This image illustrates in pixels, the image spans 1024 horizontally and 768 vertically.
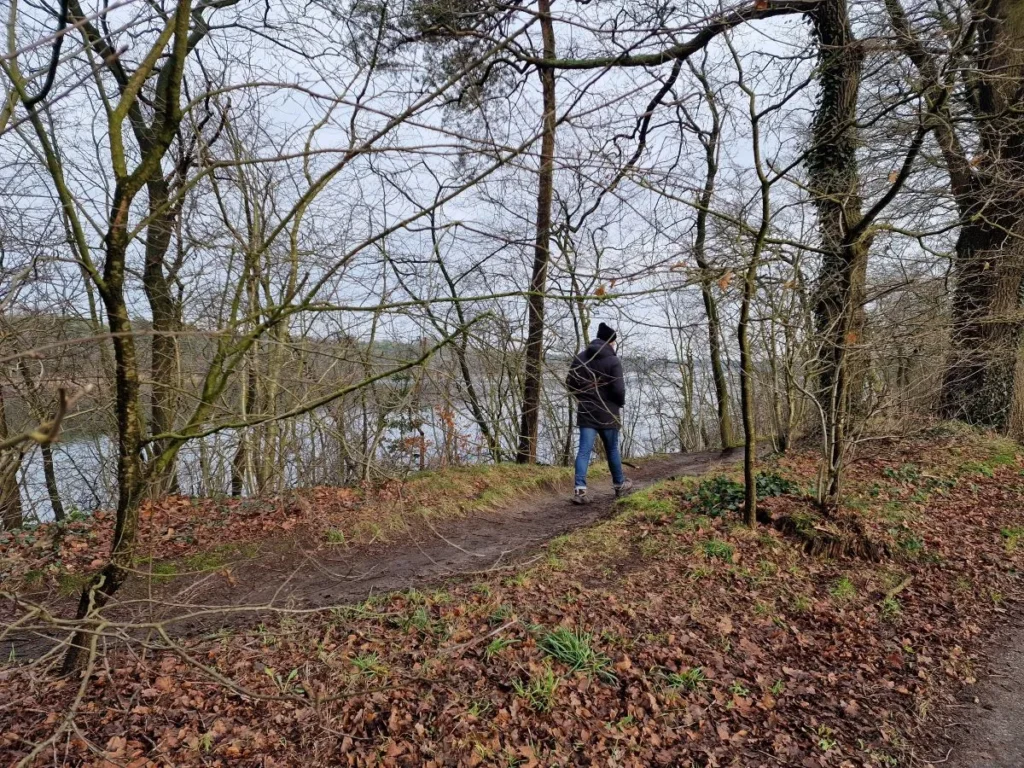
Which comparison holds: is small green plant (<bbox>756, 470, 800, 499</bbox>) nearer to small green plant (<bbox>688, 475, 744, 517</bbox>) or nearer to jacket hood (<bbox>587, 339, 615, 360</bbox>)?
small green plant (<bbox>688, 475, 744, 517</bbox>)

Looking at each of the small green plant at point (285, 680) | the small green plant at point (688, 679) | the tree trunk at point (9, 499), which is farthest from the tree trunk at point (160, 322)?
the small green plant at point (688, 679)

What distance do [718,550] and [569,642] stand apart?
202cm

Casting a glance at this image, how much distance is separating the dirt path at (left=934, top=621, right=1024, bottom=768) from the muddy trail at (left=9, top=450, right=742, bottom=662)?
2.79 metres

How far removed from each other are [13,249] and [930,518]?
10.5 m

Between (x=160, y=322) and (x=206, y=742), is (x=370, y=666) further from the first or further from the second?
(x=160, y=322)

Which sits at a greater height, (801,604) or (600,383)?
(600,383)

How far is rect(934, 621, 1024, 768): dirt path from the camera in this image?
293 centimetres

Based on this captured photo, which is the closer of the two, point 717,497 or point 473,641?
point 473,641

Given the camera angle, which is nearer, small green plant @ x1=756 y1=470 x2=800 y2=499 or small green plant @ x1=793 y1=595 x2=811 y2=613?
small green plant @ x1=793 y1=595 x2=811 y2=613

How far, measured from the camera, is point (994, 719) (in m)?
3.20

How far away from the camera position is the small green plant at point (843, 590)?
4.34 metres

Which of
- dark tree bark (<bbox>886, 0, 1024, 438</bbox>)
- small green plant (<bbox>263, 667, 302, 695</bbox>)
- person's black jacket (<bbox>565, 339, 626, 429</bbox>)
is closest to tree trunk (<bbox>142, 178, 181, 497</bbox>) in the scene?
small green plant (<bbox>263, 667, 302, 695</bbox>)

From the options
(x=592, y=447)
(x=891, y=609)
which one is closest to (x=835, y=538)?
(x=891, y=609)

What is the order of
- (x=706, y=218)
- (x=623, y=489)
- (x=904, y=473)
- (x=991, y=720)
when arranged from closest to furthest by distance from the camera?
(x=991, y=720), (x=904, y=473), (x=706, y=218), (x=623, y=489)
